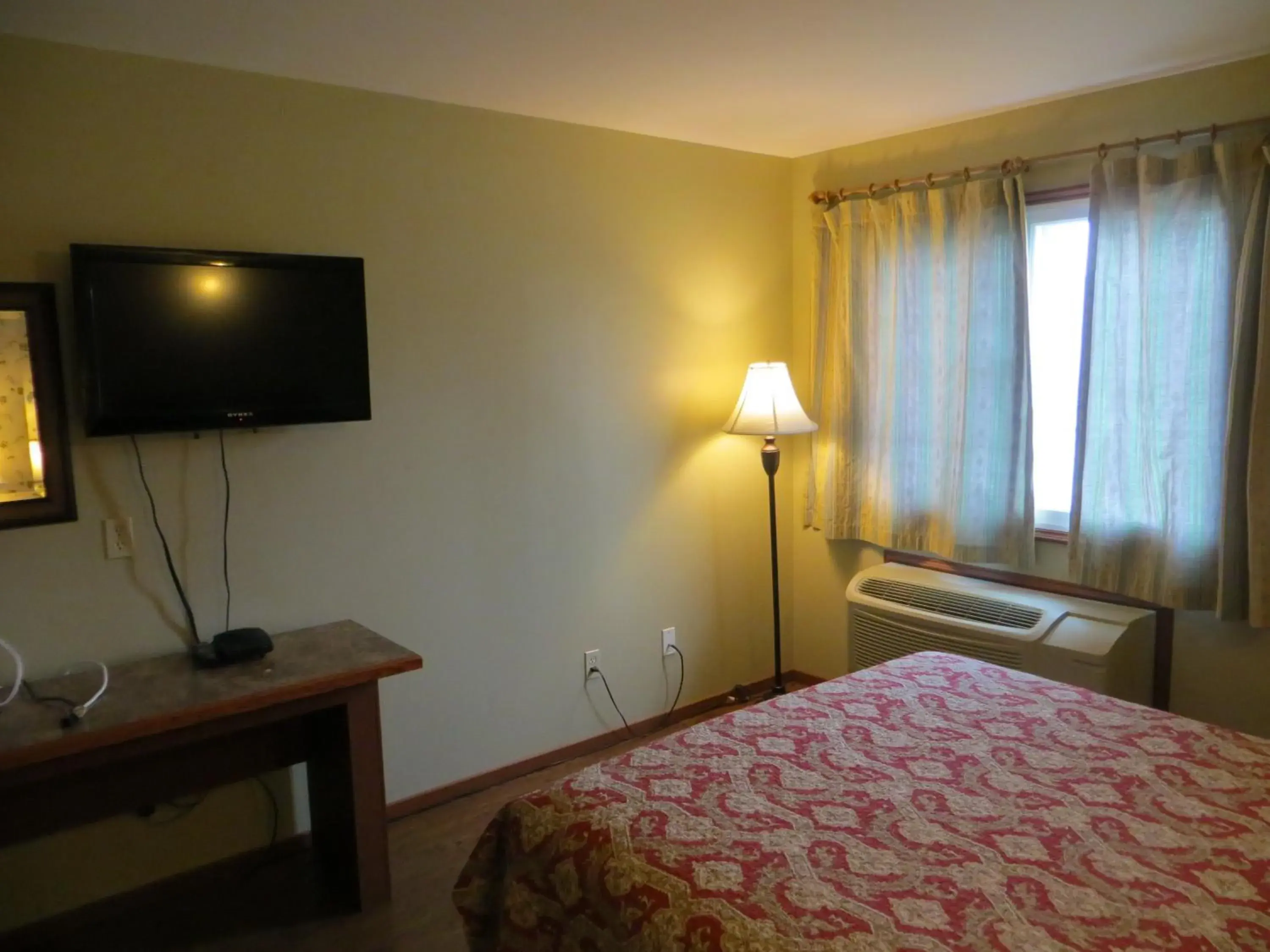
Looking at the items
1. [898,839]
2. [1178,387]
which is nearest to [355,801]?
[898,839]

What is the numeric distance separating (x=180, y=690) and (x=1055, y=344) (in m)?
2.98

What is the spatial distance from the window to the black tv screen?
232 centimetres

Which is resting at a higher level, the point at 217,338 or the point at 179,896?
the point at 217,338

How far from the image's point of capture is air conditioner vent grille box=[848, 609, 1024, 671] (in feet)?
10.2

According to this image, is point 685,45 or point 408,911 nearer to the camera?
point 685,45

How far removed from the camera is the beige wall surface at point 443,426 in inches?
94.8

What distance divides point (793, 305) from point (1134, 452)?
1595mm

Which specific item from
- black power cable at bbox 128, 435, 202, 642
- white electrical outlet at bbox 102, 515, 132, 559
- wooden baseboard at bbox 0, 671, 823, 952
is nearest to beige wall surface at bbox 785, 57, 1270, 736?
wooden baseboard at bbox 0, 671, 823, 952

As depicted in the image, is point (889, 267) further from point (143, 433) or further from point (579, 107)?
point (143, 433)

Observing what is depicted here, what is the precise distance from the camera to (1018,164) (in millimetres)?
3145

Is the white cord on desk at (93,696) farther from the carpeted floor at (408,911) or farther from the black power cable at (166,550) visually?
the carpeted floor at (408,911)

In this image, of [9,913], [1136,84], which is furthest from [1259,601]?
[9,913]

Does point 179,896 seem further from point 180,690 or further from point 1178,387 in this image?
point 1178,387

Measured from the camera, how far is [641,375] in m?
3.52
